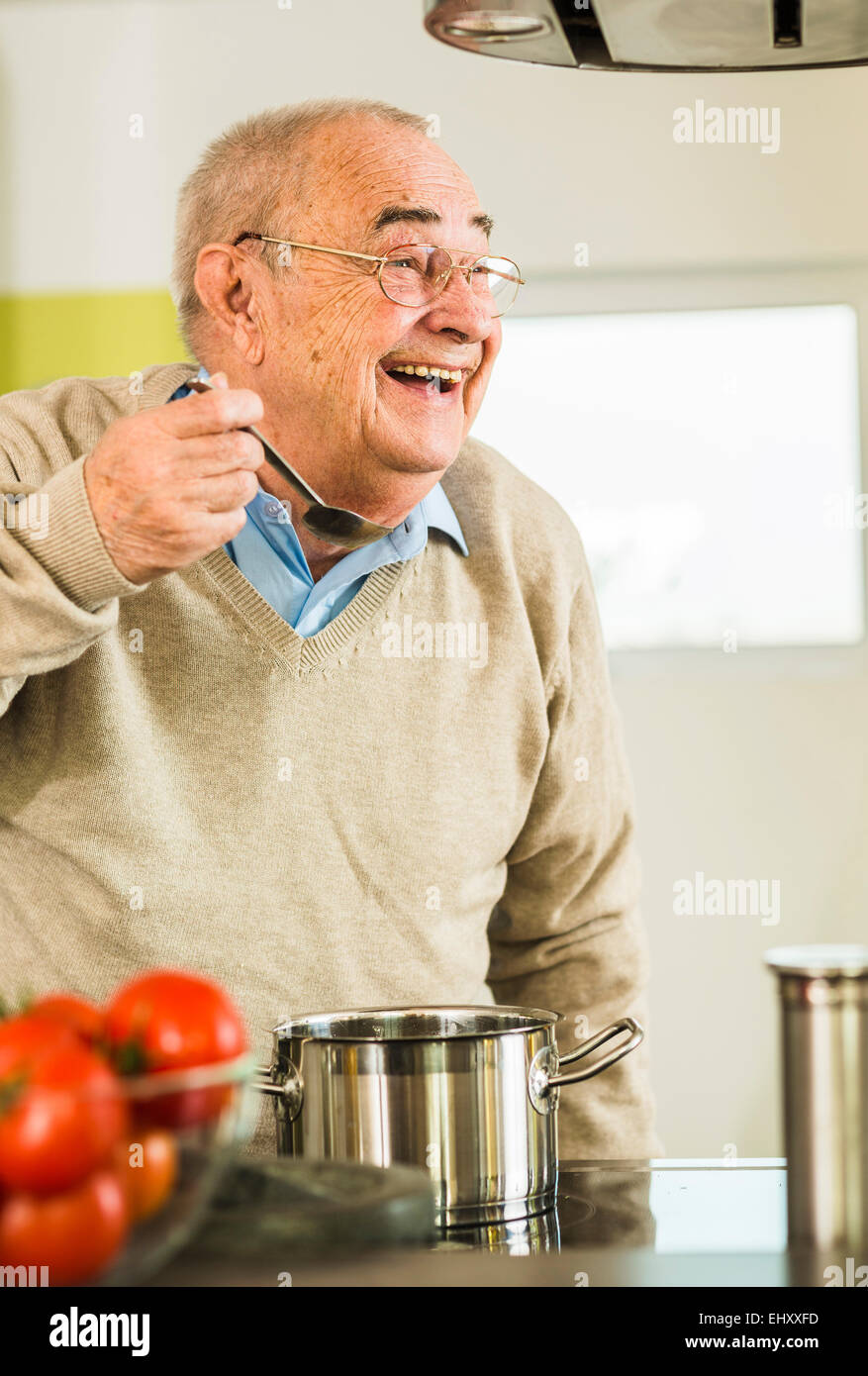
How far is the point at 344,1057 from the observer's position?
907 millimetres

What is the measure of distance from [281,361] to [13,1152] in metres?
1.19

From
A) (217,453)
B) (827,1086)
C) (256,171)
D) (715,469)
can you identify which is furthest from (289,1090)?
(715,469)

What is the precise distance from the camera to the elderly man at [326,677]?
1.36 m

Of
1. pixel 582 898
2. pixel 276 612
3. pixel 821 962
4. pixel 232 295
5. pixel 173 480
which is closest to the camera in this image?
pixel 821 962

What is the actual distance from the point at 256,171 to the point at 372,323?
0.22 m

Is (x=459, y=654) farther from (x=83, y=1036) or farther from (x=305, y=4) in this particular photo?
(x=305, y=4)

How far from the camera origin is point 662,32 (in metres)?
1.11

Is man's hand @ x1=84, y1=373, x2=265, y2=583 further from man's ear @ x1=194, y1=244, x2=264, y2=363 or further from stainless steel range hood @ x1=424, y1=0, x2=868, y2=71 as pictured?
man's ear @ x1=194, y1=244, x2=264, y2=363

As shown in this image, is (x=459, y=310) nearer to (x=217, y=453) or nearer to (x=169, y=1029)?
(x=217, y=453)

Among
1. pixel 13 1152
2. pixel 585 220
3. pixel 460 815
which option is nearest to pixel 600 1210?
pixel 460 815

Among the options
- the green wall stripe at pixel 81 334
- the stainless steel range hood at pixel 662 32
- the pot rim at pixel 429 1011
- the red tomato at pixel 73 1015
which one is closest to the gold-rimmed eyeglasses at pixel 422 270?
the stainless steel range hood at pixel 662 32

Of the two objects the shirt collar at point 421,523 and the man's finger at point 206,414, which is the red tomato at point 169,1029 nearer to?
the man's finger at point 206,414

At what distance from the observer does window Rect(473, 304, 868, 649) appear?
3.13 meters

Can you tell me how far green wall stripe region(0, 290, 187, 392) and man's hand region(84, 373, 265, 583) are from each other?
2052 mm
